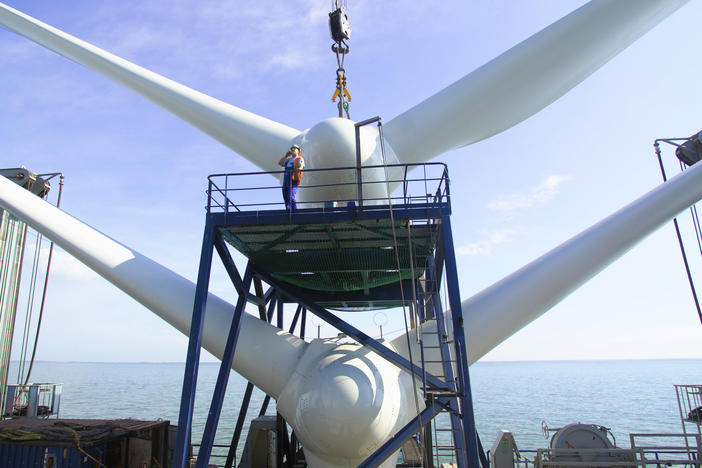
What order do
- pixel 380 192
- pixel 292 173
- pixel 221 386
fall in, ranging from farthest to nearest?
pixel 380 192, pixel 221 386, pixel 292 173

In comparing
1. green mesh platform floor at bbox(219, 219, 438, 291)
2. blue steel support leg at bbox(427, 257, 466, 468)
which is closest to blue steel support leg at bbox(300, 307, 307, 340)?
green mesh platform floor at bbox(219, 219, 438, 291)

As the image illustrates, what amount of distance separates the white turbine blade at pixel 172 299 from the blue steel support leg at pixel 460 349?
359 cm

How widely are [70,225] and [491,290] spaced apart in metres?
9.22

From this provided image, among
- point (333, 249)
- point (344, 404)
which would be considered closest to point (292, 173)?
point (333, 249)

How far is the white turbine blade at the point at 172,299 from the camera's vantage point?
395 inches

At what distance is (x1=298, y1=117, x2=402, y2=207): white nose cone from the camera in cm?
989

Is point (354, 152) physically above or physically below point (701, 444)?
above

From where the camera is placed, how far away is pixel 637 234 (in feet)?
30.0

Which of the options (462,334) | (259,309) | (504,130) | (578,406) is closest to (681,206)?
(504,130)

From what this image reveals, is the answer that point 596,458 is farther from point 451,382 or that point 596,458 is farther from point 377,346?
point 377,346

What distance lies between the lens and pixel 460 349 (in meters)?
8.30

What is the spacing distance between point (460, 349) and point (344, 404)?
2378 millimetres

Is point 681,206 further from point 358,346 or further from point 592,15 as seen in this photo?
point 358,346

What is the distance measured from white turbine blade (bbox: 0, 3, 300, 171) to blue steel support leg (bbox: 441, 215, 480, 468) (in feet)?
16.9
